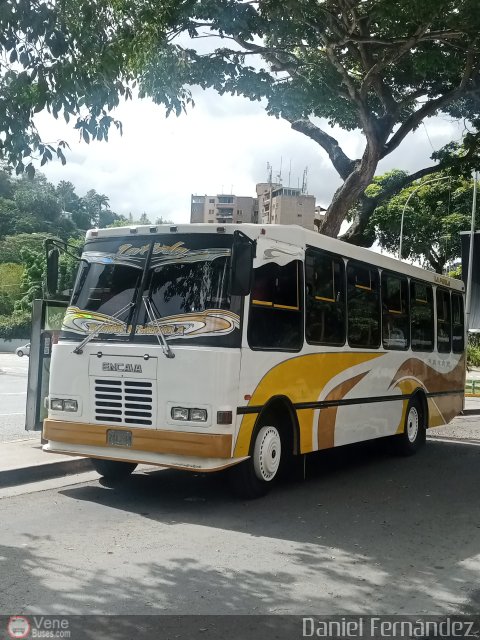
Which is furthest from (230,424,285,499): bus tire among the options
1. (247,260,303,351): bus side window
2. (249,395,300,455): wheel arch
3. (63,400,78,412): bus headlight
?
(63,400,78,412): bus headlight

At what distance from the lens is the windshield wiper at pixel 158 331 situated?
7648 millimetres

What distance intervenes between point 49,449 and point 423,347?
676 centimetres

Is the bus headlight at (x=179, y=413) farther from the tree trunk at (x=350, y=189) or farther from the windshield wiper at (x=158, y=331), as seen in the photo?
the tree trunk at (x=350, y=189)

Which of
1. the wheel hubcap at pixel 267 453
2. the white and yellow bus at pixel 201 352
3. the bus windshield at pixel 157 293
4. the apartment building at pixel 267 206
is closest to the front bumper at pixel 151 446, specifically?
the white and yellow bus at pixel 201 352

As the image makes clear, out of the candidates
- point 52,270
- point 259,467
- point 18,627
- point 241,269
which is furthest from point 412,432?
point 18,627

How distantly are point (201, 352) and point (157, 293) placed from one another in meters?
0.90

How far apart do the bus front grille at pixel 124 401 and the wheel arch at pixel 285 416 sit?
1276 millimetres

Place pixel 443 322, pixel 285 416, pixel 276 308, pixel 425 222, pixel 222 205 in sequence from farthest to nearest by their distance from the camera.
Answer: pixel 222 205 < pixel 425 222 < pixel 443 322 < pixel 285 416 < pixel 276 308

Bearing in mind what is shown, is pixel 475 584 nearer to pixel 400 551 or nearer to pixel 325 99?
pixel 400 551

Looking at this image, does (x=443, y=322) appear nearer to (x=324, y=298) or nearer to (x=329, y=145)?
(x=329, y=145)

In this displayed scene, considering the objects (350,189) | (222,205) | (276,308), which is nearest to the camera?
Result: (276,308)

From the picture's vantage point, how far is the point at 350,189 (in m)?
14.1

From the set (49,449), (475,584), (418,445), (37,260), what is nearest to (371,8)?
(418,445)

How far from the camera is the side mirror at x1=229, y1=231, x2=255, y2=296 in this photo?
757cm
